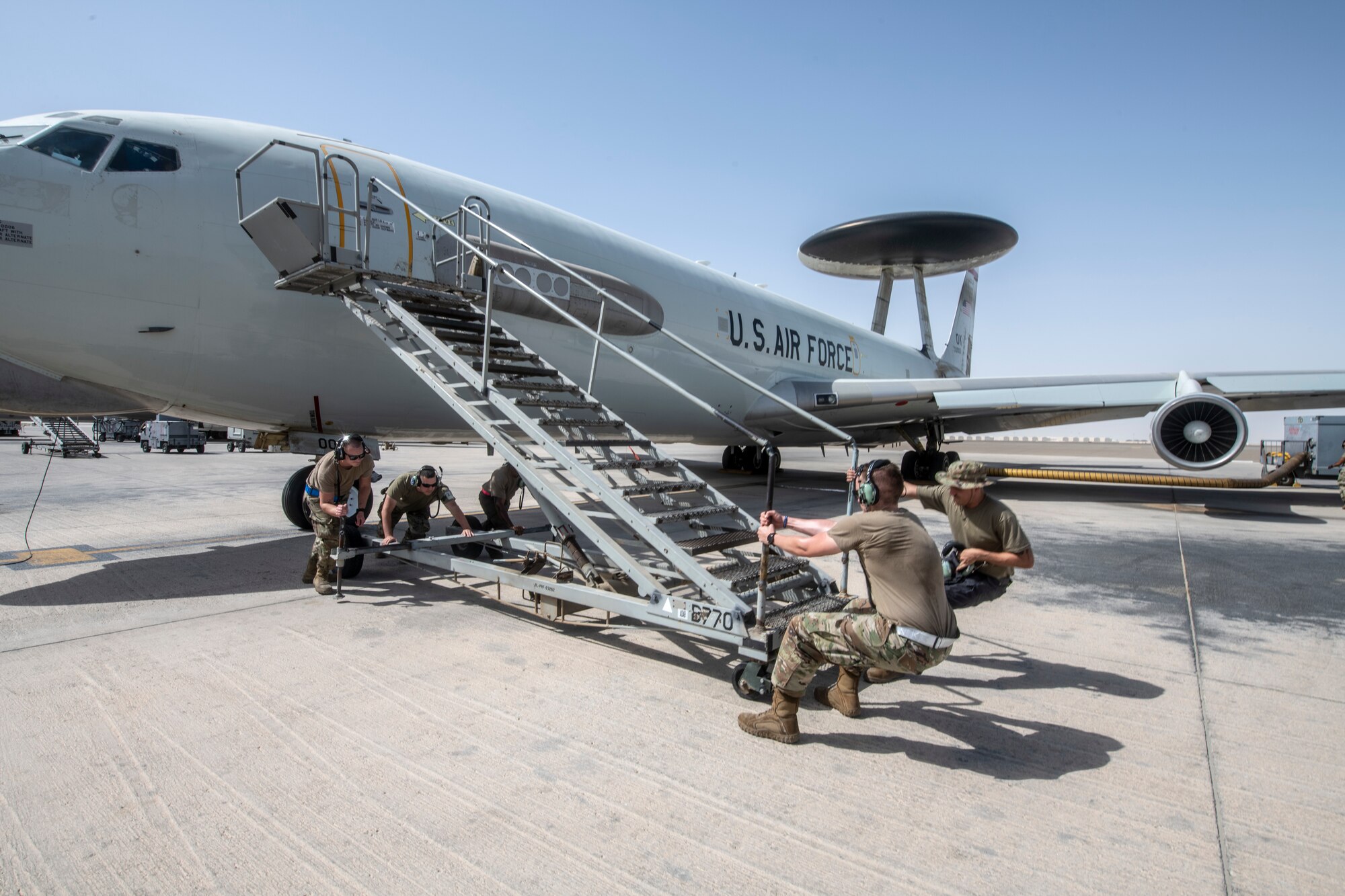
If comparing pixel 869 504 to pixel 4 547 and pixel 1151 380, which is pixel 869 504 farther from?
pixel 1151 380

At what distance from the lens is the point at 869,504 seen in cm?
335

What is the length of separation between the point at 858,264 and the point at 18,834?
1398 inches

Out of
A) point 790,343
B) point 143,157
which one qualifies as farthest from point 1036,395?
point 143,157

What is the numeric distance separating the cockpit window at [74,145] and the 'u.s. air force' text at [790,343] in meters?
8.39

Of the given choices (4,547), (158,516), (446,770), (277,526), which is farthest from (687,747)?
(158,516)

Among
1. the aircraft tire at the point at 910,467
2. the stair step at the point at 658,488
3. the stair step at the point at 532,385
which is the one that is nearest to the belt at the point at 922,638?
A: the stair step at the point at 658,488

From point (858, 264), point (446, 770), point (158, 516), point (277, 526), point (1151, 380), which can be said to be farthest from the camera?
point (858, 264)

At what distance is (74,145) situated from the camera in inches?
219

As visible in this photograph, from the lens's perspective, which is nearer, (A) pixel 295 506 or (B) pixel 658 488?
(B) pixel 658 488

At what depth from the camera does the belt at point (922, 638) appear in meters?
2.97

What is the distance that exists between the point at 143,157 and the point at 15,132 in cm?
79

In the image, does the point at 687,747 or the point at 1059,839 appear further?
the point at 687,747

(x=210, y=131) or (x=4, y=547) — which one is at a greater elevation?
(x=210, y=131)

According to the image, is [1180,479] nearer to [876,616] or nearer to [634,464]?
[634,464]
